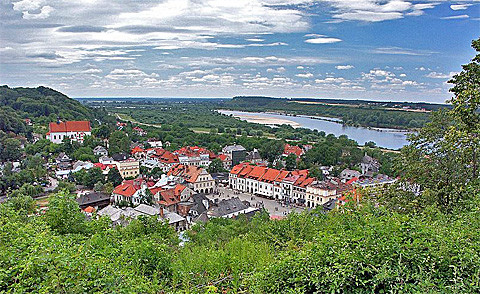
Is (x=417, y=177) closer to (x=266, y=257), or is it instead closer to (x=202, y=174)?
(x=266, y=257)

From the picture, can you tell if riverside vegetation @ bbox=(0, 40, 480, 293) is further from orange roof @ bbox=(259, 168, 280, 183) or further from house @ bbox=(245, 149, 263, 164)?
house @ bbox=(245, 149, 263, 164)

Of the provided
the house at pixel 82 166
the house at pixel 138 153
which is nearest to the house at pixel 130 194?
the house at pixel 82 166

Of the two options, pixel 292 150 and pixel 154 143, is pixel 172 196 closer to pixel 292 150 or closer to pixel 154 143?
pixel 292 150

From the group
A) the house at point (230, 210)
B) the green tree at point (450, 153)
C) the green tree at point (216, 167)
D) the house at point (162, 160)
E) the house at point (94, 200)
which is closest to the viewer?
the green tree at point (450, 153)

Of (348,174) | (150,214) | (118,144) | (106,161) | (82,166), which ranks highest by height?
(150,214)

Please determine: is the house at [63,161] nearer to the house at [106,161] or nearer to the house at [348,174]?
the house at [106,161]

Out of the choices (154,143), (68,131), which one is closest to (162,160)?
(154,143)
